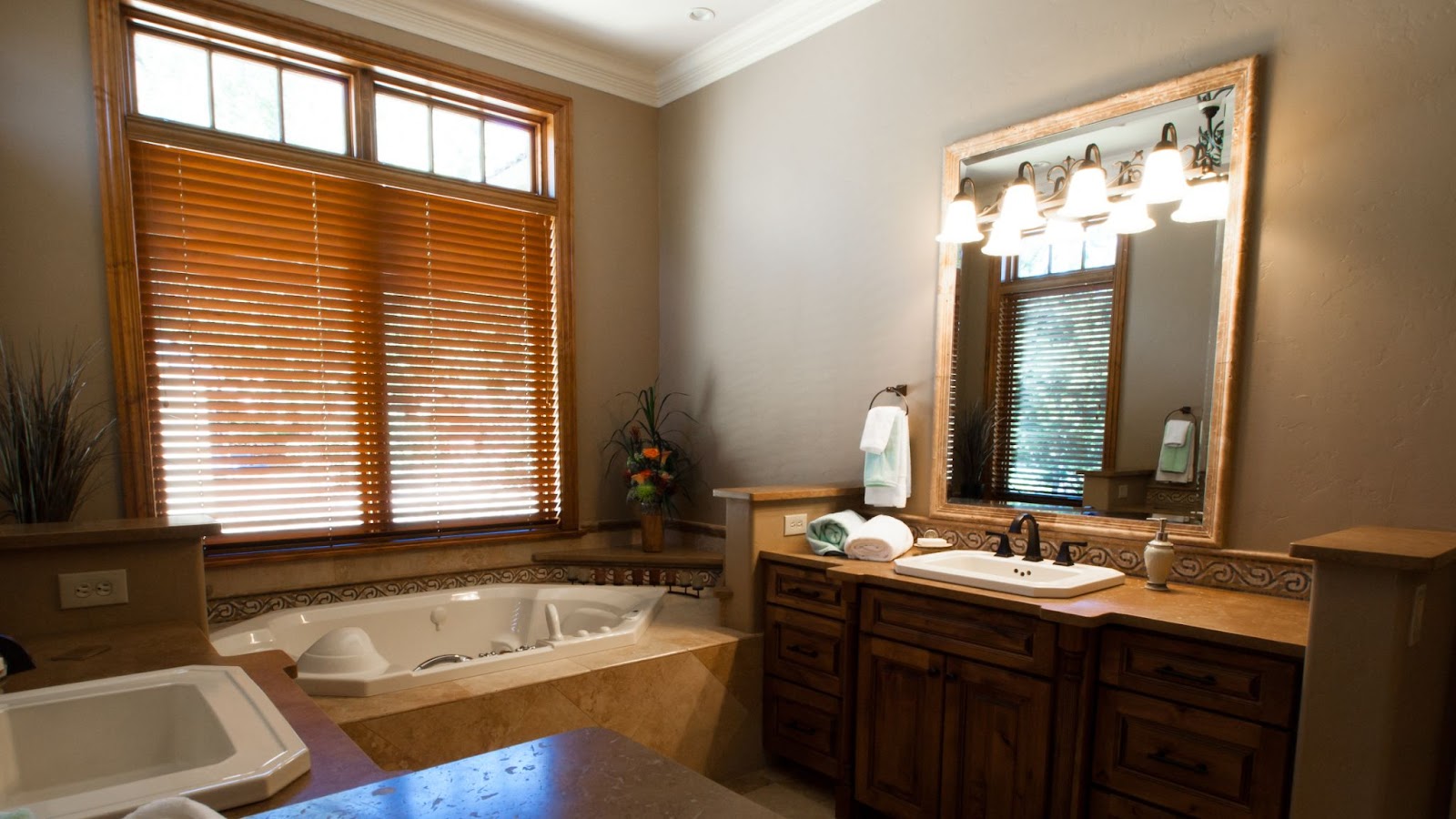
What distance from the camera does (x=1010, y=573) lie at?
237 centimetres

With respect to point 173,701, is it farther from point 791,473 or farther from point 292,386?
point 791,473

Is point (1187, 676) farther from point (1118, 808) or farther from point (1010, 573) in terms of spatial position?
point (1010, 573)

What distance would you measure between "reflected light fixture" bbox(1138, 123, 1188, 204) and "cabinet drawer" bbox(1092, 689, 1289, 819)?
1368 mm

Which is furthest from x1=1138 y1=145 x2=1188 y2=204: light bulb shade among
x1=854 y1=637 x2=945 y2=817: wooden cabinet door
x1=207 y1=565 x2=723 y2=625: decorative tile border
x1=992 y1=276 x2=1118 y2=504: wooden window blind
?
x1=207 y1=565 x2=723 y2=625: decorative tile border

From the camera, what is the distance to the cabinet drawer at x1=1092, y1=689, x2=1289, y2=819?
5.34ft

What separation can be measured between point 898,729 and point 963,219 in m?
1.67

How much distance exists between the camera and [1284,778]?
5.25 ft

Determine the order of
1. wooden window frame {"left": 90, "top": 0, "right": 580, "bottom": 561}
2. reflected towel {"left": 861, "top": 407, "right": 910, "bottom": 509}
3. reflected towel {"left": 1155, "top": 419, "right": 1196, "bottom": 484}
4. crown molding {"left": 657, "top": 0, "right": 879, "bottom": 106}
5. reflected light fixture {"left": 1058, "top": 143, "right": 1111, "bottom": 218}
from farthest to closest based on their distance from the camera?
crown molding {"left": 657, "top": 0, "right": 879, "bottom": 106} → reflected towel {"left": 861, "top": 407, "right": 910, "bottom": 509} → wooden window frame {"left": 90, "top": 0, "right": 580, "bottom": 561} → reflected light fixture {"left": 1058, "top": 143, "right": 1111, "bottom": 218} → reflected towel {"left": 1155, "top": 419, "right": 1196, "bottom": 484}

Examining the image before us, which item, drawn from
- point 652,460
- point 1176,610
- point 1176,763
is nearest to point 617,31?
point 652,460

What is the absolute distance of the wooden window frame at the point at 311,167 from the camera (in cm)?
265

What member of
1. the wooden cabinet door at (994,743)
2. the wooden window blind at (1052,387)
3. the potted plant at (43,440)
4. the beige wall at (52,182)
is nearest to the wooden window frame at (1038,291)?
the wooden window blind at (1052,387)

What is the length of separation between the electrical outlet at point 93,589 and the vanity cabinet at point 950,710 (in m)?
1.93

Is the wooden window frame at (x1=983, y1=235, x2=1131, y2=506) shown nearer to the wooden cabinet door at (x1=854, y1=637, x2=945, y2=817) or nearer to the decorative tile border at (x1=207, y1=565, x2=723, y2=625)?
the wooden cabinet door at (x1=854, y1=637, x2=945, y2=817)

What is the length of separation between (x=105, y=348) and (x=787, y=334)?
100 inches
